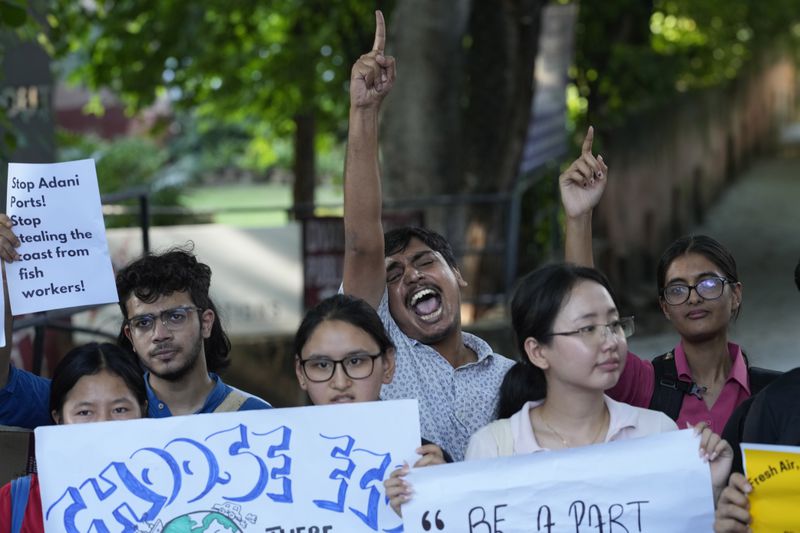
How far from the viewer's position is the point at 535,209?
1431 cm

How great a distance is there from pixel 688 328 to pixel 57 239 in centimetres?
204

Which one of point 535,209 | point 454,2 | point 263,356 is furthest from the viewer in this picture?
point 535,209

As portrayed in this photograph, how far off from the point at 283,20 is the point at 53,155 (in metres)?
6.87

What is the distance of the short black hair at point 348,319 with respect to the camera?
13.4 ft

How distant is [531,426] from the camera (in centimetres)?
396

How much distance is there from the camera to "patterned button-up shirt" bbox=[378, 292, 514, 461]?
4379mm

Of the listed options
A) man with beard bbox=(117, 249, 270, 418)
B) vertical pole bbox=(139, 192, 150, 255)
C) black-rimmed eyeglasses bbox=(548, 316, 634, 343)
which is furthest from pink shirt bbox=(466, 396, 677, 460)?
vertical pole bbox=(139, 192, 150, 255)

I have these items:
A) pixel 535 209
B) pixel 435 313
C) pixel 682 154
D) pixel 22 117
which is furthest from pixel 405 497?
pixel 682 154

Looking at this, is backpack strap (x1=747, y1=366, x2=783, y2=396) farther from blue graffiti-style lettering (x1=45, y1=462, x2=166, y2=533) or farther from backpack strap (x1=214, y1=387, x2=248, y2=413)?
blue graffiti-style lettering (x1=45, y1=462, x2=166, y2=533)

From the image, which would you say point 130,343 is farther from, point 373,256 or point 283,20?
point 283,20

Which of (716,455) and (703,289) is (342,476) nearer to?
(716,455)

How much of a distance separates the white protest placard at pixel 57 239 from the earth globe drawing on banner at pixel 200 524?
83 cm

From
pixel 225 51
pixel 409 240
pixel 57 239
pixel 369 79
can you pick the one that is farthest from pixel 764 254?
pixel 57 239

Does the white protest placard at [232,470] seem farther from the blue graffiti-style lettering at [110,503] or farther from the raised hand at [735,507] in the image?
the raised hand at [735,507]
